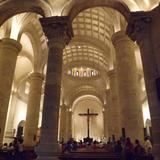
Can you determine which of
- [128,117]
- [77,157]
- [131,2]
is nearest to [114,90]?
[128,117]

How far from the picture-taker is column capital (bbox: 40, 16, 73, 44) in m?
9.90

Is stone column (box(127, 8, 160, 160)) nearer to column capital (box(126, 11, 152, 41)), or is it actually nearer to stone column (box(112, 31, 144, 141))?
column capital (box(126, 11, 152, 41))

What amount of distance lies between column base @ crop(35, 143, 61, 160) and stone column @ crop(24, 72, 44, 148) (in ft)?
29.8

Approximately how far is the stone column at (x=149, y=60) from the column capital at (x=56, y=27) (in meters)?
3.35

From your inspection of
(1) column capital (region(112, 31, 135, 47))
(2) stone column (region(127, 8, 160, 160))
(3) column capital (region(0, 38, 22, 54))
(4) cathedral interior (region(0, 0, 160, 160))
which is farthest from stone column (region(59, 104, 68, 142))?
(2) stone column (region(127, 8, 160, 160))

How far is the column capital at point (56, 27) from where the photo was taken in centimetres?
990

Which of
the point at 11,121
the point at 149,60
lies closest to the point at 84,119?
the point at 11,121

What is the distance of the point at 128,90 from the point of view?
11.2 metres

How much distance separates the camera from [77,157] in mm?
8547

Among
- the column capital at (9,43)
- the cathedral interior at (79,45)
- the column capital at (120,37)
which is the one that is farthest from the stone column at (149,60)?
the column capital at (9,43)

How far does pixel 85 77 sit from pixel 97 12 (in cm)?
1601

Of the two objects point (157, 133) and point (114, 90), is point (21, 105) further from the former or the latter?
point (157, 133)

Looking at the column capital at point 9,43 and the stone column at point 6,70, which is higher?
the column capital at point 9,43

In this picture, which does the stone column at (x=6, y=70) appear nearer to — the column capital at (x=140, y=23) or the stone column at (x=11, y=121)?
the column capital at (x=140, y=23)
